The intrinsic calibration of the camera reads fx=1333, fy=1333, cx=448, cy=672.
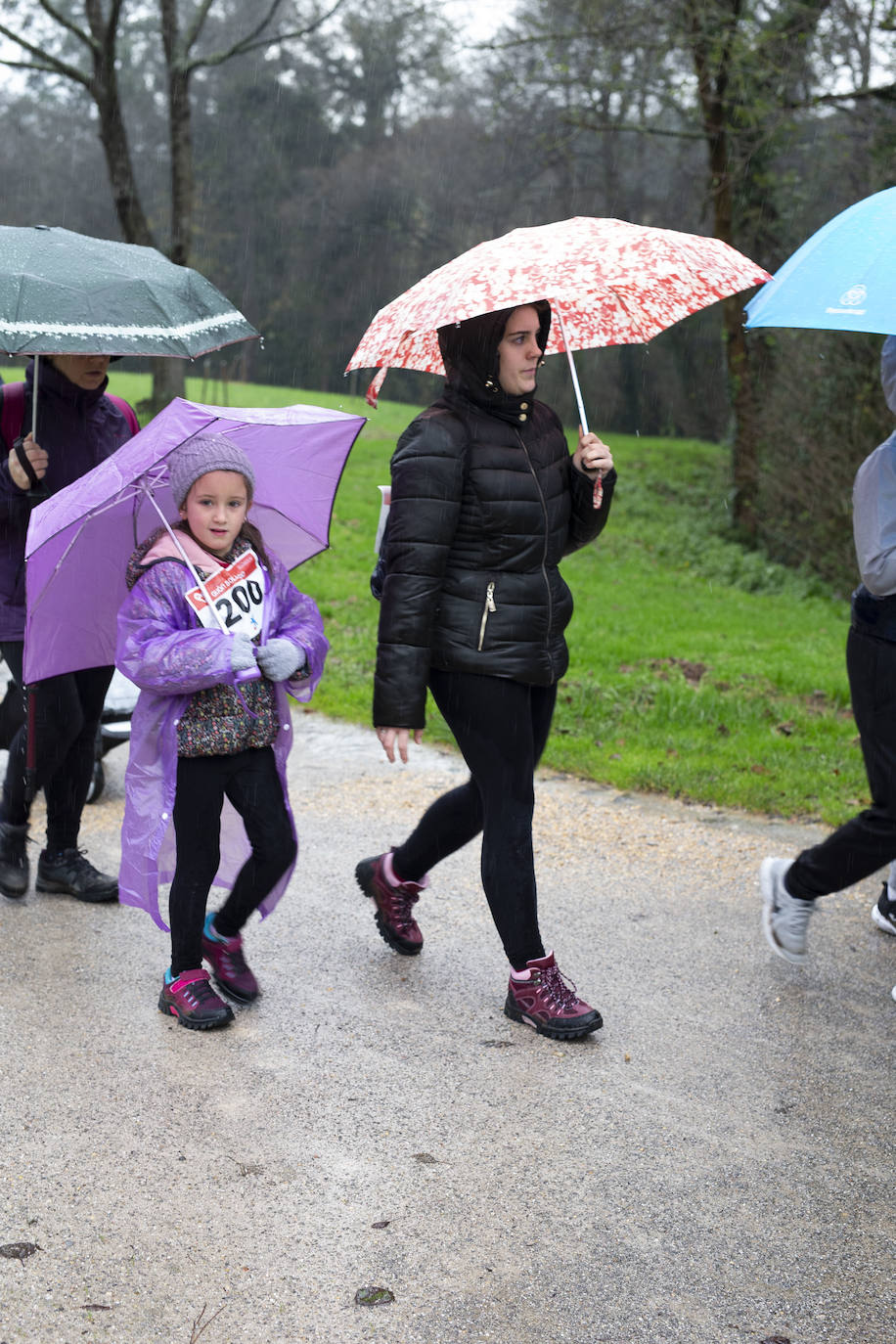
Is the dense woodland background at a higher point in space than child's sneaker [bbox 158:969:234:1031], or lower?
higher

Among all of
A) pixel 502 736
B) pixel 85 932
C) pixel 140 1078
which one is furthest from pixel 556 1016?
pixel 85 932

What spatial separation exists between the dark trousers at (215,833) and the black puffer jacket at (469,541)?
1.49ft

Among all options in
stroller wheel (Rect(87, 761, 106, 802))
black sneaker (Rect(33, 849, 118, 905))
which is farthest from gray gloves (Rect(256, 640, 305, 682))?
stroller wheel (Rect(87, 761, 106, 802))

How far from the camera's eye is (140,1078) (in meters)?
3.47

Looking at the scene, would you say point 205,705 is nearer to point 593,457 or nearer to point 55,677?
point 55,677

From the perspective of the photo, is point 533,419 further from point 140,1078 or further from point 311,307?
point 311,307

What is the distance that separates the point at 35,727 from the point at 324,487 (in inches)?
48.6

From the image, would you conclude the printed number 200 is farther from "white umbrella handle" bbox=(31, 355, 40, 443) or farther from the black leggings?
"white umbrella handle" bbox=(31, 355, 40, 443)

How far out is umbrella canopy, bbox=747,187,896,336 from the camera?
10.4 ft

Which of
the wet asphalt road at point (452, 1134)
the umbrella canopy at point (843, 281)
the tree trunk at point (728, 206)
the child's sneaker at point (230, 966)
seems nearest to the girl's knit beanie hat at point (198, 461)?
the child's sneaker at point (230, 966)

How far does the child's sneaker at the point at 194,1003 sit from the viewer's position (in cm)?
375

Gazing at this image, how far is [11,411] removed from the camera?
14.2 feet

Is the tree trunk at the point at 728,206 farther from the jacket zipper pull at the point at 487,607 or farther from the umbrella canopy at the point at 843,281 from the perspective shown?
the jacket zipper pull at the point at 487,607

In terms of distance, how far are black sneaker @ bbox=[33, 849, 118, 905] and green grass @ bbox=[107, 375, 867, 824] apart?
8.43ft
